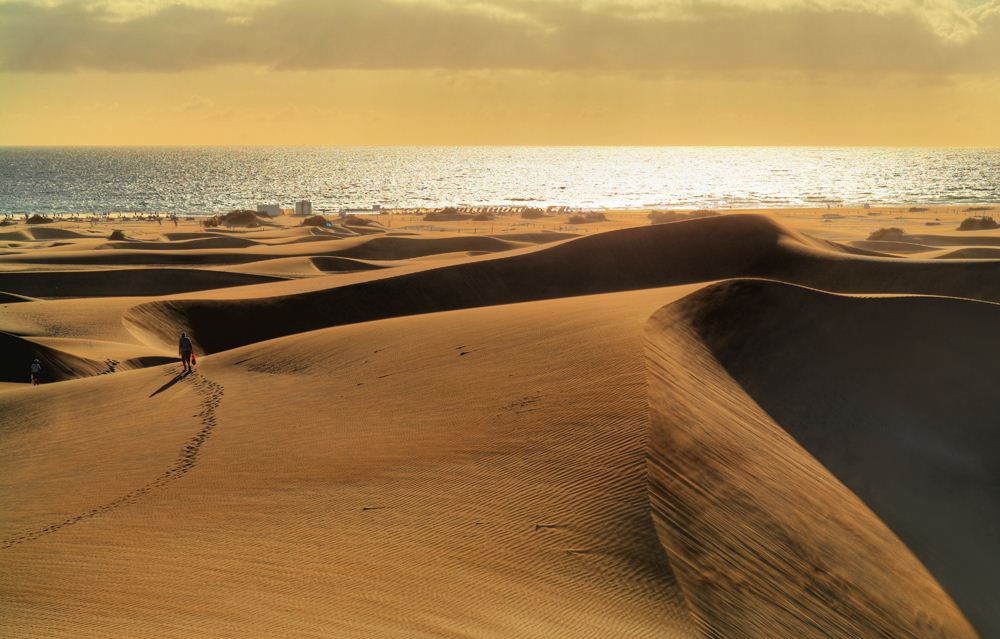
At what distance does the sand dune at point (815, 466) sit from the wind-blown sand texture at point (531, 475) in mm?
55

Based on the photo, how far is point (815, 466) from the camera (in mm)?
15031

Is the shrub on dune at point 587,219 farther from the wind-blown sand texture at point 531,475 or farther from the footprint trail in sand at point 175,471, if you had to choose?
the footprint trail in sand at point 175,471

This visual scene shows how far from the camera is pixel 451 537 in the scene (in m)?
9.61

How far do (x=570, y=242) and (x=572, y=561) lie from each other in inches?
1245

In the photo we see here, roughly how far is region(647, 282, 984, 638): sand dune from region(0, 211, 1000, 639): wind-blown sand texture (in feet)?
0.18

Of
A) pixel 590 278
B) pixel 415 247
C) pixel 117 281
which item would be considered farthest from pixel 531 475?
pixel 415 247

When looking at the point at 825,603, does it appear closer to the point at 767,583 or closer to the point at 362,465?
the point at 767,583

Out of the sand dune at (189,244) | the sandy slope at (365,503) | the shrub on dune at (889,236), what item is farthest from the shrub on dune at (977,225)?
the sandy slope at (365,503)

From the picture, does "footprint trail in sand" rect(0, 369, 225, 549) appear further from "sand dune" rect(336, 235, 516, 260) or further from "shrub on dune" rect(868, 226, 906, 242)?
"shrub on dune" rect(868, 226, 906, 242)

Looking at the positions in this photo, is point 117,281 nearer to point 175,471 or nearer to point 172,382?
point 172,382

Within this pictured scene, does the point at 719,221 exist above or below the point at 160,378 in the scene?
above

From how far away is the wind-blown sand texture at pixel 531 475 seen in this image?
849 centimetres

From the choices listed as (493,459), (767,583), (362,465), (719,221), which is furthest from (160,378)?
(719,221)

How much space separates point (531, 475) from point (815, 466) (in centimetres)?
637
